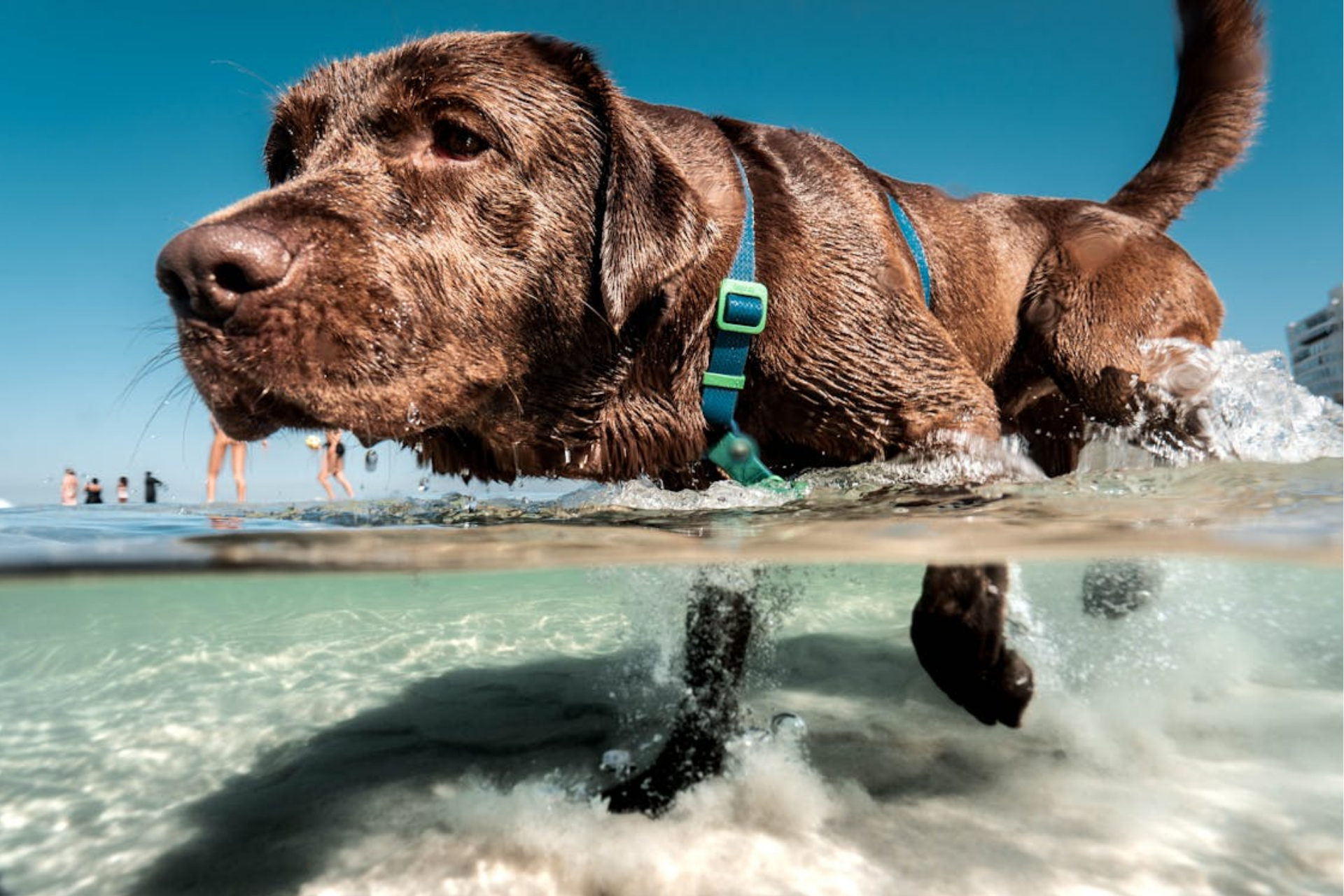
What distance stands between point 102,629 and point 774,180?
25.7 feet

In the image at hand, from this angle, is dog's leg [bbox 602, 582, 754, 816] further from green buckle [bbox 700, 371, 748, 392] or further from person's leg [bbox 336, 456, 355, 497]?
person's leg [bbox 336, 456, 355, 497]

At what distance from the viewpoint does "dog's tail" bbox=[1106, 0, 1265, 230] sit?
3926 mm

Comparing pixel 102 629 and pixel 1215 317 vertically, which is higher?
pixel 1215 317

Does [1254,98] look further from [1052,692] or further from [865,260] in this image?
[1052,692]

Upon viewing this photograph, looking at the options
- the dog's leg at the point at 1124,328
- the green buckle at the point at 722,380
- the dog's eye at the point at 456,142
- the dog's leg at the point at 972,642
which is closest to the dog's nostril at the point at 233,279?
the dog's eye at the point at 456,142

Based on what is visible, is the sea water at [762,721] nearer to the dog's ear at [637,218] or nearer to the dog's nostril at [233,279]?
the dog's ear at [637,218]

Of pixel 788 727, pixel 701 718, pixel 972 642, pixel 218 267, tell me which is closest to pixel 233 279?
pixel 218 267

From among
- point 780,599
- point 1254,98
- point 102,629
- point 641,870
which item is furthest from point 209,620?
point 1254,98

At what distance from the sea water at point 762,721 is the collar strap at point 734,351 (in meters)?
0.26

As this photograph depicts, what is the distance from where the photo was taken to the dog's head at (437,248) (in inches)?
80.7

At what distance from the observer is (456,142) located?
248cm

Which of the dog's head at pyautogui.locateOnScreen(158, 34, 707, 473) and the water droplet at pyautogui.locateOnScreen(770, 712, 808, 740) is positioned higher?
the dog's head at pyautogui.locateOnScreen(158, 34, 707, 473)

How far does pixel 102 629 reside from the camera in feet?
25.2

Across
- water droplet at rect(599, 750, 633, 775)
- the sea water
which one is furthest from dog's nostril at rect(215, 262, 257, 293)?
water droplet at rect(599, 750, 633, 775)
